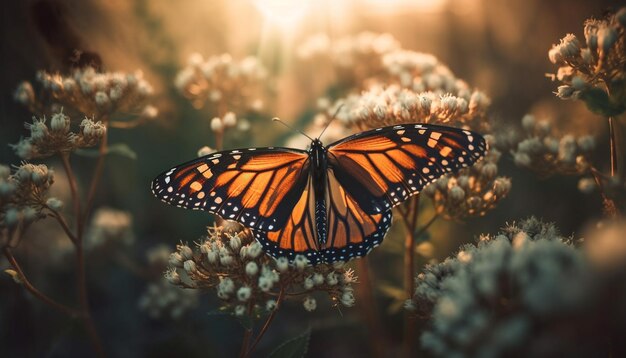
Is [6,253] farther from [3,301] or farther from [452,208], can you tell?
[452,208]

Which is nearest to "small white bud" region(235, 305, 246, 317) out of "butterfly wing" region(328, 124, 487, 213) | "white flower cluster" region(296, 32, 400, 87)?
"butterfly wing" region(328, 124, 487, 213)

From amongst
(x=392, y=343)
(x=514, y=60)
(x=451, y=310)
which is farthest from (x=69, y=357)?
(x=514, y=60)

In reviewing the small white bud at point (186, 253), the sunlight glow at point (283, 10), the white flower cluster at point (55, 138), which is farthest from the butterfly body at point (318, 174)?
the sunlight glow at point (283, 10)

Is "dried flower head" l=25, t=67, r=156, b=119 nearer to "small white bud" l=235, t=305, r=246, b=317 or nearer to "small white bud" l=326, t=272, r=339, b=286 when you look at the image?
"small white bud" l=235, t=305, r=246, b=317

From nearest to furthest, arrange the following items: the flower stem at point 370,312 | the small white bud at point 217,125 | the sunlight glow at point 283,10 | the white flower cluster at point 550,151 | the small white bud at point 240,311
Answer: the small white bud at point 240,311 → the white flower cluster at point 550,151 → the flower stem at point 370,312 → the small white bud at point 217,125 → the sunlight glow at point 283,10

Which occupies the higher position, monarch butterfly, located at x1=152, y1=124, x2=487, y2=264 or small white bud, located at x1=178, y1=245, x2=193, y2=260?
monarch butterfly, located at x1=152, y1=124, x2=487, y2=264

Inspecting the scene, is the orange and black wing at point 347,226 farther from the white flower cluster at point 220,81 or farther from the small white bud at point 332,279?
the white flower cluster at point 220,81
